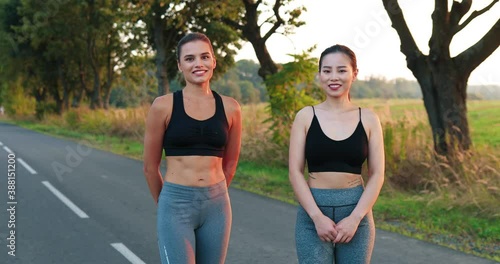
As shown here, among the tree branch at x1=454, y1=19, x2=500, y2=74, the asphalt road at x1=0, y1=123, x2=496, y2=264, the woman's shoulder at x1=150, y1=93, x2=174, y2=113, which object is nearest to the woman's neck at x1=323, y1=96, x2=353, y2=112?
the woman's shoulder at x1=150, y1=93, x2=174, y2=113

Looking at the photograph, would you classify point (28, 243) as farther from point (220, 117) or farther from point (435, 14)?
point (435, 14)

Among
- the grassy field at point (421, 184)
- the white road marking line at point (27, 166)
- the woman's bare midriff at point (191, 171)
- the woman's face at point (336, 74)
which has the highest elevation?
the woman's face at point (336, 74)

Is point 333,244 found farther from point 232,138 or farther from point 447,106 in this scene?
point 447,106

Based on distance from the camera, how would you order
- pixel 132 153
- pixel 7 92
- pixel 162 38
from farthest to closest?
pixel 7 92
pixel 162 38
pixel 132 153

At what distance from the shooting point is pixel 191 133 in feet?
10.9

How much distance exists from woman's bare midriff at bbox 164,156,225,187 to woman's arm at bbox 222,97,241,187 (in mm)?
254

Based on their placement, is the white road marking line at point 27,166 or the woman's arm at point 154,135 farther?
the white road marking line at point 27,166

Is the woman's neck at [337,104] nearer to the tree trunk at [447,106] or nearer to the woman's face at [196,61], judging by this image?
the woman's face at [196,61]

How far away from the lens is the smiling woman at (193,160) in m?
3.32

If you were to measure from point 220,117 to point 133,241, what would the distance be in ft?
15.3

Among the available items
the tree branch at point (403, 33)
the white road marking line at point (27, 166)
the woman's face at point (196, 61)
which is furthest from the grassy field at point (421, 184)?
the white road marking line at point (27, 166)

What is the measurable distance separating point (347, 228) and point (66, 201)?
28.4 feet

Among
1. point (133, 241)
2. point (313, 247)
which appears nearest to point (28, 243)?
point (133, 241)

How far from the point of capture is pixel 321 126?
311cm
